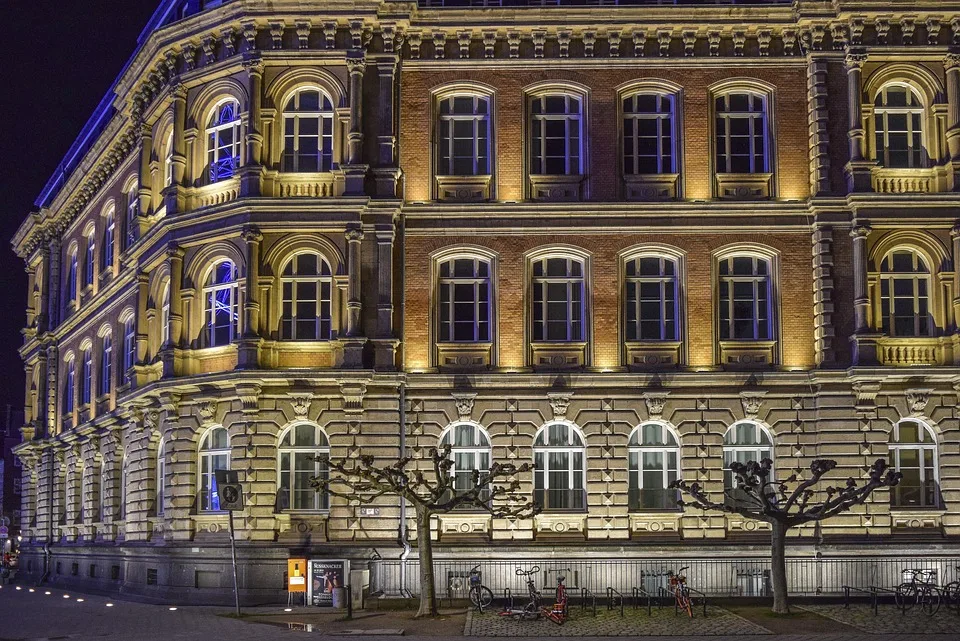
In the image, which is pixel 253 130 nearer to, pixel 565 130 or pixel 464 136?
pixel 464 136

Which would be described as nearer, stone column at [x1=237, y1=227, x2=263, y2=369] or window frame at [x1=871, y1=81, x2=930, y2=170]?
stone column at [x1=237, y1=227, x2=263, y2=369]

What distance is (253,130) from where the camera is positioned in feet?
116

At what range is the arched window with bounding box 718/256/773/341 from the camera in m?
35.6

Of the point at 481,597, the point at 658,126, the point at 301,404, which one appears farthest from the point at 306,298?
the point at 658,126

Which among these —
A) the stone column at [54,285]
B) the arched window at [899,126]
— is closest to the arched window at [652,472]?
the arched window at [899,126]

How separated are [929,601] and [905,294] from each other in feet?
30.8

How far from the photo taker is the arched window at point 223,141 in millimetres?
36438

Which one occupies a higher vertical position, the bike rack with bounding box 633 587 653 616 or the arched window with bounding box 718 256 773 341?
the arched window with bounding box 718 256 773 341

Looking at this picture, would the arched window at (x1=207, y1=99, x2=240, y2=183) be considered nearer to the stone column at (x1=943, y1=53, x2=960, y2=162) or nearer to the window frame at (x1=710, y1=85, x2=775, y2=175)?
the window frame at (x1=710, y1=85, x2=775, y2=175)

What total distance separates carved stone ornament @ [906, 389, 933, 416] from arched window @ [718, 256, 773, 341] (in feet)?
14.0

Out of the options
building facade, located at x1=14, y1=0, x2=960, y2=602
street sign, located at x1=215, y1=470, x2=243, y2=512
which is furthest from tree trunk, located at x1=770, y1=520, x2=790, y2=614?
street sign, located at x1=215, y1=470, x2=243, y2=512

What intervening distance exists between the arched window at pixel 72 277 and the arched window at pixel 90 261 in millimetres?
1813

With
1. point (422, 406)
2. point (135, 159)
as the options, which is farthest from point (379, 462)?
point (135, 159)

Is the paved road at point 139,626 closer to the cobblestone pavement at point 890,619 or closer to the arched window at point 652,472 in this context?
the cobblestone pavement at point 890,619
